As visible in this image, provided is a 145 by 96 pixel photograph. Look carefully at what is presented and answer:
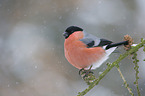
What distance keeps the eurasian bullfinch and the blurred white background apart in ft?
8.35

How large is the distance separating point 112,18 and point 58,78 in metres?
1.77

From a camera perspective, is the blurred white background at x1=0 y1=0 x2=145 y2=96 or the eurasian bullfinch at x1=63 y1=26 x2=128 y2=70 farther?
the blurred white background at x1=0 y1=0 x2=145 y2=96

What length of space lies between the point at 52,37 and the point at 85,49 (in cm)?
348

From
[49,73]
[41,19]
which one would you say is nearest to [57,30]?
[41,19]

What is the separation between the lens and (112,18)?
4.79 m

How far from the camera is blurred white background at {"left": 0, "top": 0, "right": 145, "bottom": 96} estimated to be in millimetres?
4188

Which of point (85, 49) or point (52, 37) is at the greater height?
point (52, 37)

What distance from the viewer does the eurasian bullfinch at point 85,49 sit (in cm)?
113

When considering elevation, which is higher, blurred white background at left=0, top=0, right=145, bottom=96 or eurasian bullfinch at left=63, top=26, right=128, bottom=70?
blurred white background at left=0, top=0, right=145, bottom=96

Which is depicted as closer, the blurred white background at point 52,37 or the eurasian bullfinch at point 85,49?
the eurasian bullfinch at point 85,49

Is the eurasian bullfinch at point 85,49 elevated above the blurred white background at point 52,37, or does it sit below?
below

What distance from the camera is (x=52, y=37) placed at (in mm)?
4656

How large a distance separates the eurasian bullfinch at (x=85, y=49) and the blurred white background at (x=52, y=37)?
2545mm

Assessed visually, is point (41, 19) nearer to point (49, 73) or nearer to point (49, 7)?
point (49, 7)
